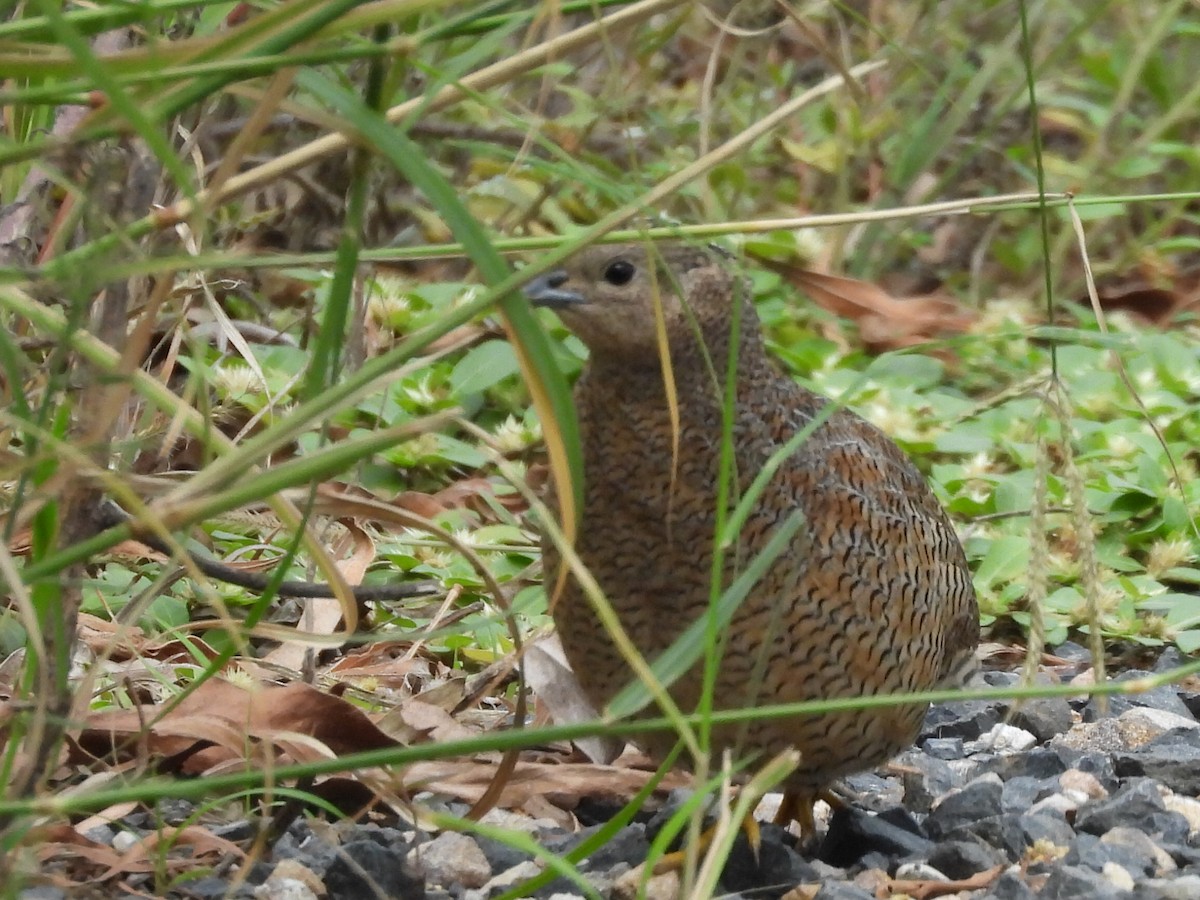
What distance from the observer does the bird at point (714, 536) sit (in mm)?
2725

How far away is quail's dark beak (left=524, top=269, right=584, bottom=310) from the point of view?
275 cm

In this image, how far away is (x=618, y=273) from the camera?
280cm

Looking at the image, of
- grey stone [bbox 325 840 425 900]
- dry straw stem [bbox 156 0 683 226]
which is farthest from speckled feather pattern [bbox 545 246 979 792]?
dry straw stem [bbox 156 0 683 226]

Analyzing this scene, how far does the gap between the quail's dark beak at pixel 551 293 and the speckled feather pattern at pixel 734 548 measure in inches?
0.6

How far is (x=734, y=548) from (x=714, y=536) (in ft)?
0.12

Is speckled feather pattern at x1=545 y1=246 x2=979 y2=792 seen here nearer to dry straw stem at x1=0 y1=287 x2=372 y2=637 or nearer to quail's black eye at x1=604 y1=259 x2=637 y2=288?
quail's black eye at x1=604 y1=259 x2=637 y2=288

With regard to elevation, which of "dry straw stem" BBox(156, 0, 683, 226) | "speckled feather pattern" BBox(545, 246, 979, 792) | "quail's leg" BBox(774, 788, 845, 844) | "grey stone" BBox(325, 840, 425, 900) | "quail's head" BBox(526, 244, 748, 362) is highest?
"dry straw stem" BBox(156, 0, 683, 226)

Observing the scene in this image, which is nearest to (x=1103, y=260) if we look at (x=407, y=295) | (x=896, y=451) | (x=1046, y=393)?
(x=407, y=295)

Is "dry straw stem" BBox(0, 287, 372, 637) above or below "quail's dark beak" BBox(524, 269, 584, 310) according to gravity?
below

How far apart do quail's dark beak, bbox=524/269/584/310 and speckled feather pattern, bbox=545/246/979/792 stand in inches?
0.6

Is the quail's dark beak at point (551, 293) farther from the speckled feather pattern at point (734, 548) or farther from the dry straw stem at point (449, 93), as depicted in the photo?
the dry straw stem at point (449, 93)

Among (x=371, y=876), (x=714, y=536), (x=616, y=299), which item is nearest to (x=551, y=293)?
(x=616, y=299)

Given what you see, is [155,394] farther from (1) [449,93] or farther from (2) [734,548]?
(2) [734,548]

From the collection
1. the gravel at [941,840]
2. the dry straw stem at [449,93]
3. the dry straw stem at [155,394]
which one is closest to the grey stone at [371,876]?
the gravel at [941,840]
